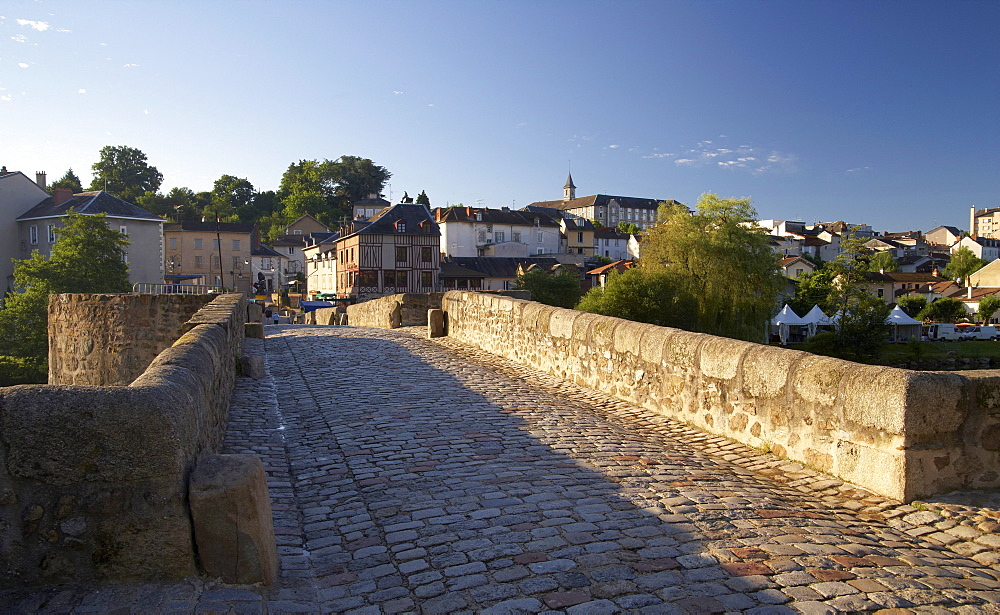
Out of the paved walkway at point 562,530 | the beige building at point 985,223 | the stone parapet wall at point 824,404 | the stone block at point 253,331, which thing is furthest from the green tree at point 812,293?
the beige building at point 985,223

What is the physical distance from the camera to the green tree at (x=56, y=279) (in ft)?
125

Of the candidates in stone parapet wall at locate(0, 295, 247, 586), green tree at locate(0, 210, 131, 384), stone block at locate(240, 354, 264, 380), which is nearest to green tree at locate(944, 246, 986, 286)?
green tree at locate(0, 210, 131, 384)

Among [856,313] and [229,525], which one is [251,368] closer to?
[229,525]

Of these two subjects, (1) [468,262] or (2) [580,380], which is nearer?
(2) [580,380]

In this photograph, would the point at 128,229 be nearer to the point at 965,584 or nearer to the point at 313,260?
the point at 313,260

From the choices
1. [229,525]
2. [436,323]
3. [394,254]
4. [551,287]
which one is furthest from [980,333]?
[229,525]

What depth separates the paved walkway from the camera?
337cm

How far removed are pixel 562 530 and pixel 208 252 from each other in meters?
74.0

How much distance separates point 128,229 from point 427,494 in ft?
181

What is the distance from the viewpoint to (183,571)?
3.28 m

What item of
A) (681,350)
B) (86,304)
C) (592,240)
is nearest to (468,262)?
(592,240)

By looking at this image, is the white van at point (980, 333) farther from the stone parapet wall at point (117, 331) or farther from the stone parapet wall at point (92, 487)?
the stone parapet wall at point (92, 487)

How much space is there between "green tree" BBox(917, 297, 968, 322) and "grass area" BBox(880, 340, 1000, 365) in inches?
572

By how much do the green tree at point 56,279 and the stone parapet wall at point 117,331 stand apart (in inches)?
1181
